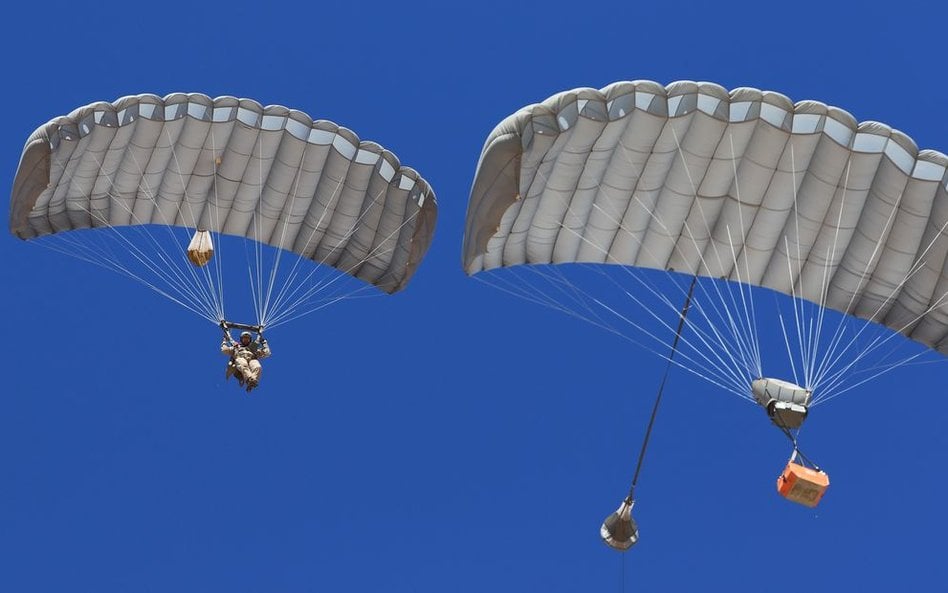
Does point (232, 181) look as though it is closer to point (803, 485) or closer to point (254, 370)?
point (254, 370)

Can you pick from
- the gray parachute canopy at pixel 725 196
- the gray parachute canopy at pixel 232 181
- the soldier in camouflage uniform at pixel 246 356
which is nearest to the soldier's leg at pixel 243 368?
the soldier in camouflage uniform at pixel 246 356

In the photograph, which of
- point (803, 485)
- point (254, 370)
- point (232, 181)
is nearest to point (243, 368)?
point (254, 370)

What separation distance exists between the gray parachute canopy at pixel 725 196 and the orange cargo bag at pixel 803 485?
3.62 metres

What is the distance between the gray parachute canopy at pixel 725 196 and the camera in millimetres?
24766

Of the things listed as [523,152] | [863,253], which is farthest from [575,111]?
[863,253]

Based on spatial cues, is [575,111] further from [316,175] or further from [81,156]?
[81,156]

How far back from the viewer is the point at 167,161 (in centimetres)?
2866

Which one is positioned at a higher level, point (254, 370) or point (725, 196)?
point (725, 196)

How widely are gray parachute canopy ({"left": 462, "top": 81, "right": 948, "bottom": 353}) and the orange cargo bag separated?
3618 mm

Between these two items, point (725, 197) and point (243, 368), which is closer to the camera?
point (725, 197)

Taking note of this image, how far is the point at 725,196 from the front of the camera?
86.3 feet

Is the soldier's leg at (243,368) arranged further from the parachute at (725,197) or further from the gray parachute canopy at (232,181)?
the parachute at (725,197)

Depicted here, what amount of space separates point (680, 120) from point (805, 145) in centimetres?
171

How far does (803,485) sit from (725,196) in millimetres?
4378
